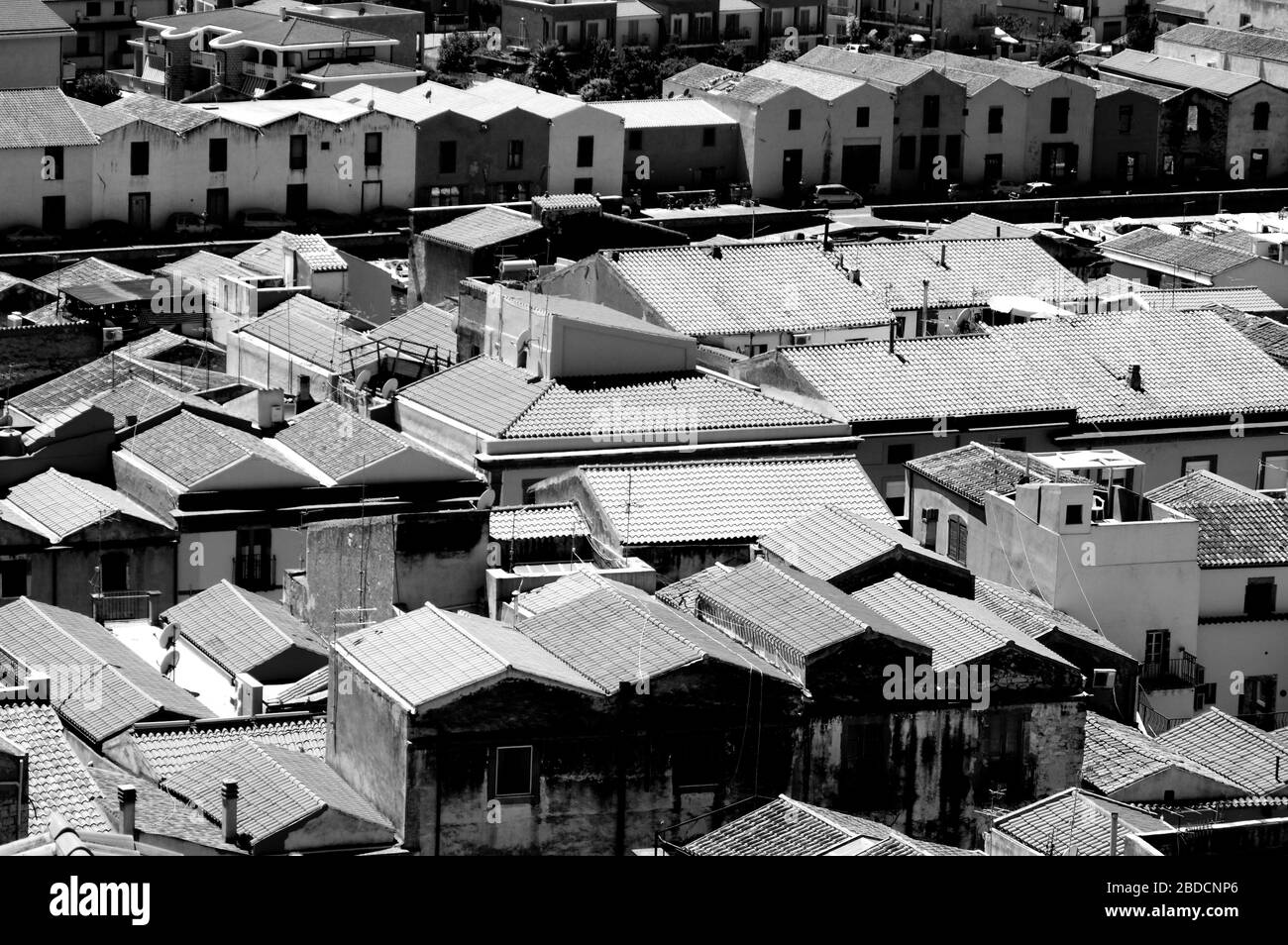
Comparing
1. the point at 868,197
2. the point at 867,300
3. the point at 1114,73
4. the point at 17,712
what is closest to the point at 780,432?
the point at 867,300

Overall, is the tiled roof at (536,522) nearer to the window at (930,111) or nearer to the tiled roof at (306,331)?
the tiled roof at (306,331)

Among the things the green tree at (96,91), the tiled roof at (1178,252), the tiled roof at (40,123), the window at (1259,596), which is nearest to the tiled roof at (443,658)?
the window at (1259,596)

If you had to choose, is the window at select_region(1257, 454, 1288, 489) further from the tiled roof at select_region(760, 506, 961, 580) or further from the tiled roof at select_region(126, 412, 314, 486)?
the tiled roof at select_region(126, 412, 314, 486)

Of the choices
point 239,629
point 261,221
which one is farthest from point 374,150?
point 239,629

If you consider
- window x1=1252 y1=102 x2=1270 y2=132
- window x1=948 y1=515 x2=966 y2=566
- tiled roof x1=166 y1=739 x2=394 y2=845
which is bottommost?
window x1=948 y1=515 x2=966 y2=566

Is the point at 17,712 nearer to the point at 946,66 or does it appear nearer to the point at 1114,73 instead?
the point at 946,66

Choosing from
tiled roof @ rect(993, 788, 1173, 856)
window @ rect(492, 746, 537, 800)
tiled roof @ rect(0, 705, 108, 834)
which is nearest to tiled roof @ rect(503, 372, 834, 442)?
tiled roof @ rect(993, 788, 1173, 856)
